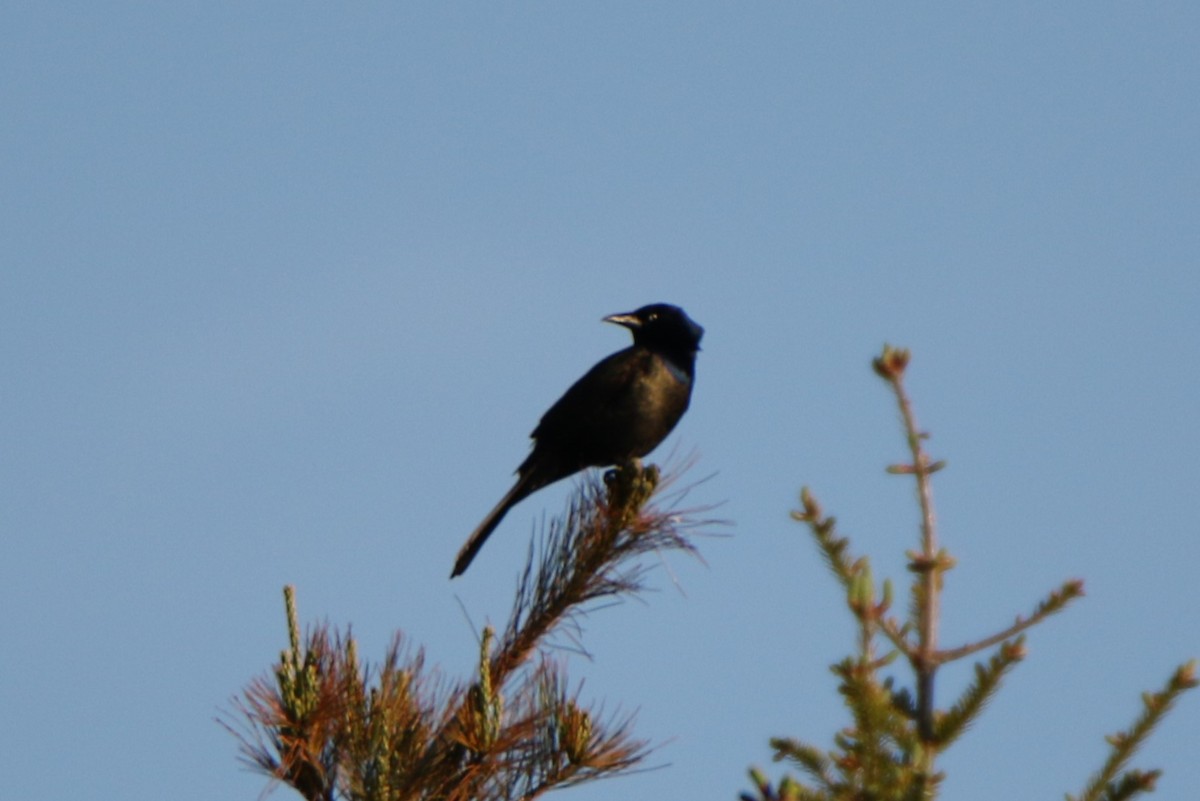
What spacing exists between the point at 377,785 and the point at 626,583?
0.99m

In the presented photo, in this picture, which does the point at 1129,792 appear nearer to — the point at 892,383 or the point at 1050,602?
the point at 1050,602

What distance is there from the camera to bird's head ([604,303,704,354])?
23.8 ft

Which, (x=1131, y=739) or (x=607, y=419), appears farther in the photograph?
(x=607, y=419)

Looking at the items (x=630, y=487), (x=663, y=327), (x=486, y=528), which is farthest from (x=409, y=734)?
(x=663, y=327)

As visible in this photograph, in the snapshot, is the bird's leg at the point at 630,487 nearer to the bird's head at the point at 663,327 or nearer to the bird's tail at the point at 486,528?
the bird's tail at the point at 486,528

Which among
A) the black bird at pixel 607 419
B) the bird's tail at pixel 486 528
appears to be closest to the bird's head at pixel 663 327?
the black bird at pixel 607 419

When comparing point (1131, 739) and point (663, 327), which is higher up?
point (663, 327)

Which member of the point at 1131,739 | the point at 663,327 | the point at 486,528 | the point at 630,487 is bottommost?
the point at 1131,739

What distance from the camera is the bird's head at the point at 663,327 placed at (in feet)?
23.8

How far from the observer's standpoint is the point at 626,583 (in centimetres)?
362

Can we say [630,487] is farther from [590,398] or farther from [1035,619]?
[590,398]

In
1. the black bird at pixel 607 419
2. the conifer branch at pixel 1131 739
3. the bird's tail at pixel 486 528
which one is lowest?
the conifer branch at pixel 1131 739

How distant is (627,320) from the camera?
7.51 meters

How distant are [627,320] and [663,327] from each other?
0.77 ft
